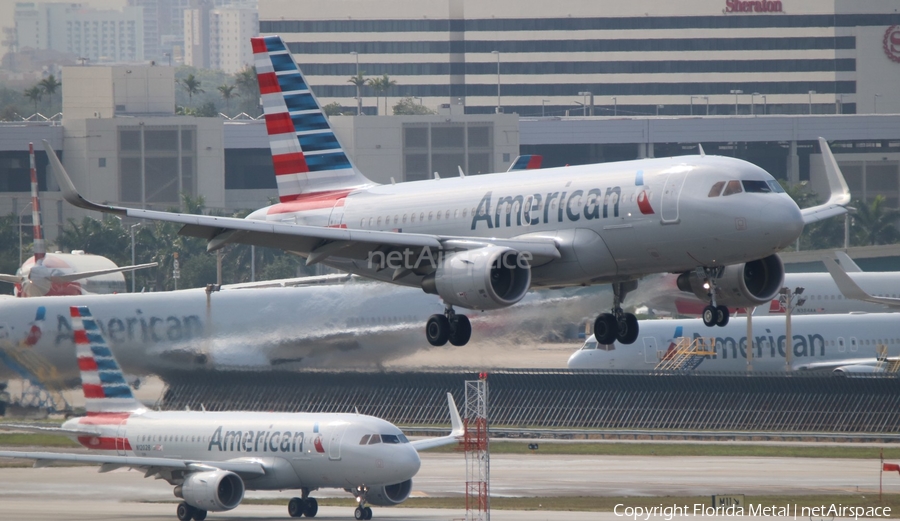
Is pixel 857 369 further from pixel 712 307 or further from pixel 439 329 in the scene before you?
pixel 439 329

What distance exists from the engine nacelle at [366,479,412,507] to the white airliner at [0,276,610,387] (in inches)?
609

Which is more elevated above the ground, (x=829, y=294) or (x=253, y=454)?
(x=829, y=294)

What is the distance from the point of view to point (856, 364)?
275ft

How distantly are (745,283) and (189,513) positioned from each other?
26.0 m

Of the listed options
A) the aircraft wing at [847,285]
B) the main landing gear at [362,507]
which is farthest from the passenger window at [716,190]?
the aircraft wing at [847,285]

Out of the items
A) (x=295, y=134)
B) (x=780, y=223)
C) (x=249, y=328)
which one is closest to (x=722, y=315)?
(x=780, y=223)

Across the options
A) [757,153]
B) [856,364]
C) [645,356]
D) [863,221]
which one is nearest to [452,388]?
[645,356]

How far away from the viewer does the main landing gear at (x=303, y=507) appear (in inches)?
2141

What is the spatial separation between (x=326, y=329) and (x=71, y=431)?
55.6 feet

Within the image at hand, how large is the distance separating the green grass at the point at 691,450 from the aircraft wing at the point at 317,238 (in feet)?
106

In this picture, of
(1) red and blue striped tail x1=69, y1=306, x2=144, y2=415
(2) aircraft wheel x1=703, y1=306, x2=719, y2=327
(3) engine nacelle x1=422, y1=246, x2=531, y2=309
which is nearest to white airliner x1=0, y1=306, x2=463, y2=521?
(1) red and blue striped tail x1=69, y1=306, x2=144, y2=415

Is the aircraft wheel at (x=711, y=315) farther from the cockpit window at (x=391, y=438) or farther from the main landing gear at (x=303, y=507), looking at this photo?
the main landing gear at (x=303, y=507)

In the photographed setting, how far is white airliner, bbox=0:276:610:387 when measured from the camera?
72812 mm

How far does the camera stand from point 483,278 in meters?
36.5
